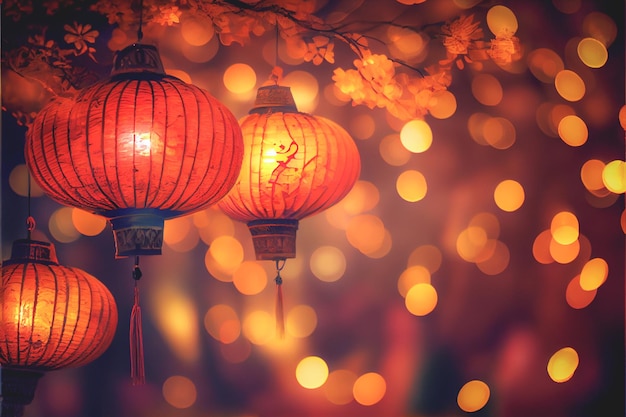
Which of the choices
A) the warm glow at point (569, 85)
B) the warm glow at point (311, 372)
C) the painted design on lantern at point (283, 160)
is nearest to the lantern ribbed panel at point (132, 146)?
the painted design on lantern at point (283, 160)

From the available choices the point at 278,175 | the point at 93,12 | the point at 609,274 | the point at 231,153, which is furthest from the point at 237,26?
the point at 609,274

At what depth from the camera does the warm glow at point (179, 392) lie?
3477 mm

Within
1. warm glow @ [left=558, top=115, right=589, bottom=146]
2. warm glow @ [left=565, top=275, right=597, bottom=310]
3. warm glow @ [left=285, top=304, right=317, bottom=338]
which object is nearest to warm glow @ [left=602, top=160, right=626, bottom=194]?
warm glow @ [left=558, top=115, right=589, bottom=146]

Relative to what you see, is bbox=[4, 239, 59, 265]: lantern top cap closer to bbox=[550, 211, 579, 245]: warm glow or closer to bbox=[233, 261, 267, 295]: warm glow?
bbox=[233, 261, 267, 295]: warm glow

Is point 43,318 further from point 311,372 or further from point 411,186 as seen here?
point 411,186

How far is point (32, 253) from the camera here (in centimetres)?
251

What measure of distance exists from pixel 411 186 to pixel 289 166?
134 centimetres

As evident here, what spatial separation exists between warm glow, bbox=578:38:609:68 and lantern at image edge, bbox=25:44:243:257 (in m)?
2.14

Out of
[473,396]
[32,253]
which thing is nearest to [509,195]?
[473,396]

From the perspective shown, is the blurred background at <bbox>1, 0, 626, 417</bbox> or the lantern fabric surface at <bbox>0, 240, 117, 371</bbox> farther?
the blurred background at <bbox>1, 0, 626, 417</bbox>

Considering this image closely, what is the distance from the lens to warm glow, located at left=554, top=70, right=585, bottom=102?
12.2 ft

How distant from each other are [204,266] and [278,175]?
1295 millimetres

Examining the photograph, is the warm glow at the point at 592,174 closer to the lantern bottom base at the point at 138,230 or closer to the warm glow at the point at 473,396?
the warm glow at the point at 473,396

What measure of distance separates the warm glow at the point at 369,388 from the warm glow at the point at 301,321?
27cm
